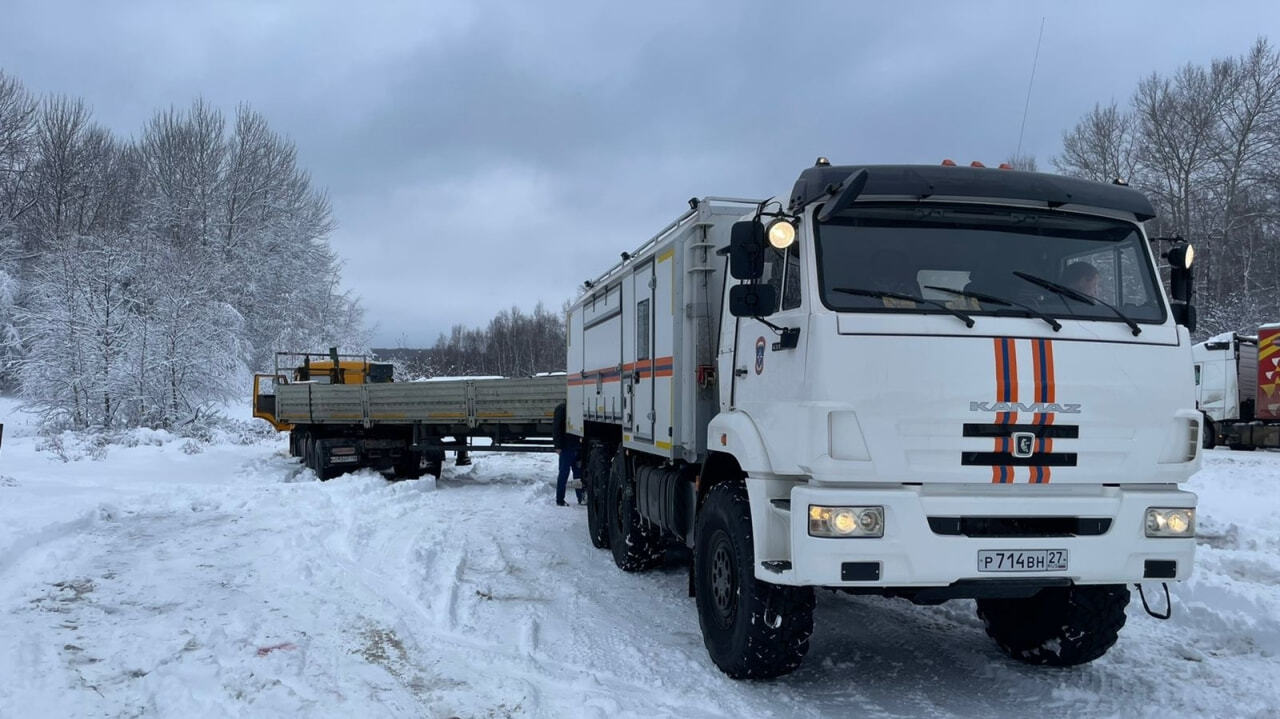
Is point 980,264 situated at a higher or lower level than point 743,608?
higher

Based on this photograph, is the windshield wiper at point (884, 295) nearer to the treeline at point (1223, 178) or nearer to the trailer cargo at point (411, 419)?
the trailer cargo at point (411, 419)

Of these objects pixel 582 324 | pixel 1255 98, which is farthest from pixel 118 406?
pixel 1255 98

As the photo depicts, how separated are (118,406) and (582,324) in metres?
20.2

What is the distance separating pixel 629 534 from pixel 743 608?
3.71m

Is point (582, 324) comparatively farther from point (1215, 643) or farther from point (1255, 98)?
point (1255, 98)

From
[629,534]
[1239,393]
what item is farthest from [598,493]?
[1239,393]

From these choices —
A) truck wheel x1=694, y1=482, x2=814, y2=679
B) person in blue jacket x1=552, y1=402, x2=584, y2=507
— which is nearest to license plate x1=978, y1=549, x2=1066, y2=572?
truck wheel x1=694, y1=482, x2=814, y2=679

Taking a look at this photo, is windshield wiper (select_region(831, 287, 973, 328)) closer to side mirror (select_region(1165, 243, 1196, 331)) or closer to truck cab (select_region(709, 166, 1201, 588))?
truck cab (select_region(709, 166, 1201, 588))

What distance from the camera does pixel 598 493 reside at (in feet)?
33.2

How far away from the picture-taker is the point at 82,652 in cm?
548

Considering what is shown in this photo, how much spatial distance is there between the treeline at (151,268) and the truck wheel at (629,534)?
21.6 m

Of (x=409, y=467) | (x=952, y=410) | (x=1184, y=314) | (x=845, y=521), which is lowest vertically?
(x=409, y=467)

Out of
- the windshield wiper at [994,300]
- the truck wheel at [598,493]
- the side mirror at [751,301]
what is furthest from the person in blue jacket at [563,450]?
the windshield wiper at [994,300]

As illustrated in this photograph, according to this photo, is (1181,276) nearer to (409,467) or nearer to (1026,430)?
(1026,430)
